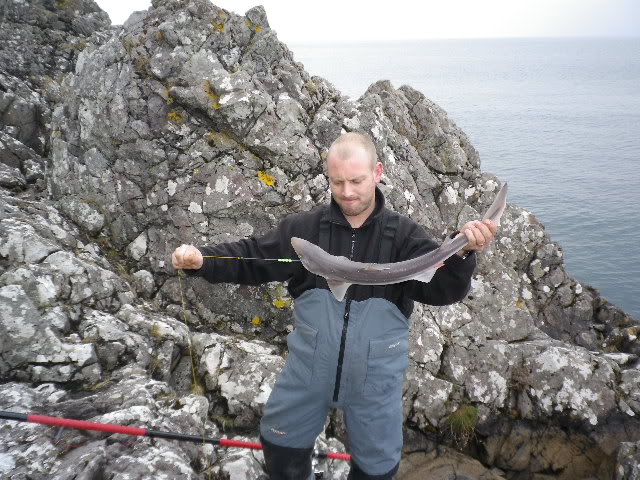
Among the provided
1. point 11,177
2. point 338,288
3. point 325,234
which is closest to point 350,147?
point 325,234

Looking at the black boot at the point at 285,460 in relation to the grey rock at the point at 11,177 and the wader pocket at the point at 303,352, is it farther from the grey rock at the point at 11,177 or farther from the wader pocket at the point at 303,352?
the grey rock at the point at 11,177

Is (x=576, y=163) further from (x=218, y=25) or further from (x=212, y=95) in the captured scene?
(x=212, y=95)

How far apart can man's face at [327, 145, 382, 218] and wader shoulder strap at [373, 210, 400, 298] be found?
1.06 ft

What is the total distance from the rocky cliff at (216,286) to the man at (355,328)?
5.51ft

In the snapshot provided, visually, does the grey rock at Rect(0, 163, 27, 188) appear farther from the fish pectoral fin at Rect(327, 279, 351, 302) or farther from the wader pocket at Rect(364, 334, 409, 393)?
the wader pocket at Rect(364, 334, 409, 393)

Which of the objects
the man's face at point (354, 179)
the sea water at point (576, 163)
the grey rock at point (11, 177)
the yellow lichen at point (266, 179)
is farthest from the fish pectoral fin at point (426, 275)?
the sea water at point (576, 163)

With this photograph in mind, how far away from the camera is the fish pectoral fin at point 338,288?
169 inches

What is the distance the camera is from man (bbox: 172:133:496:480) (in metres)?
4.30

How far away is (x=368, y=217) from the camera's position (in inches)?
184

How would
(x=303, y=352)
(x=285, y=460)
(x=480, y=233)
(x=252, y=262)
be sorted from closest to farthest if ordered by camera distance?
(x=480, y=233)
(x=303, y=352)
(x=285, y=460)
(x=252, y=262)

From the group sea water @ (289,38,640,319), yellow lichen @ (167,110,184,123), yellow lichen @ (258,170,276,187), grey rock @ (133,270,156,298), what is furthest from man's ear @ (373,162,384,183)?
sea water @ (289,38,640,319)

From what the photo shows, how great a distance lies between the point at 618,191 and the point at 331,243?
33543mm

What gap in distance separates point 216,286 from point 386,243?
14.5ft

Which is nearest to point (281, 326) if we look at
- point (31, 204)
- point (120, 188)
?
point (120, 188)
